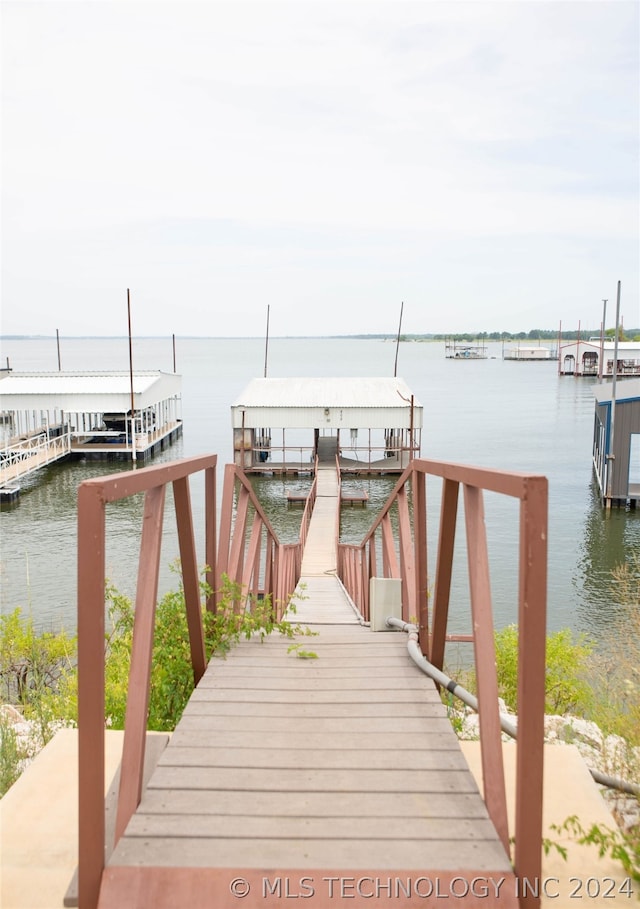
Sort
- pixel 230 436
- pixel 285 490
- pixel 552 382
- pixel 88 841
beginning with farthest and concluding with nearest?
pixel 552 382
pixel 230 436
pixel 285 490
pixel 88 841

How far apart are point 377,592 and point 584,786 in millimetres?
2028

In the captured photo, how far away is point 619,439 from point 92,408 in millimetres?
23840

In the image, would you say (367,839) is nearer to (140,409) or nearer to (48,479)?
(48,479)

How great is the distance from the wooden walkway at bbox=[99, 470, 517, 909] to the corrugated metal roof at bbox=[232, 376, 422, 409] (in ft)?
90.3

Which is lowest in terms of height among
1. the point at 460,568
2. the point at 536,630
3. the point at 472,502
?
the point at 460,568

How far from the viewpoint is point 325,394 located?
3338 cm

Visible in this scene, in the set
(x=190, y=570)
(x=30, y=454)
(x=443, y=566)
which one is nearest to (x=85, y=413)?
(x=30, y=454)

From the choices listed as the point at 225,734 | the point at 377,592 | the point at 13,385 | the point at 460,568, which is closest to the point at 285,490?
the point at 460,568

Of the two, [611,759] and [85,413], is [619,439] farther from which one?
[85,413]

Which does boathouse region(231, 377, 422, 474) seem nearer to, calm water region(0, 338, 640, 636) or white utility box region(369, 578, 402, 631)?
calm water region(0, 338, 640, 636)

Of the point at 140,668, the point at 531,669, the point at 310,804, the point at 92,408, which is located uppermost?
the point at 531,669

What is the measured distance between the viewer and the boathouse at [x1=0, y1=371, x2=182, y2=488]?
110 feet

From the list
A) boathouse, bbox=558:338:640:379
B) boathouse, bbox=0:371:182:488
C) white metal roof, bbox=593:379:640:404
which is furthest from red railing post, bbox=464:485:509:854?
boathouse, bbox=558:338:640:379

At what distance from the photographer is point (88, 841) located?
7.15 feet
